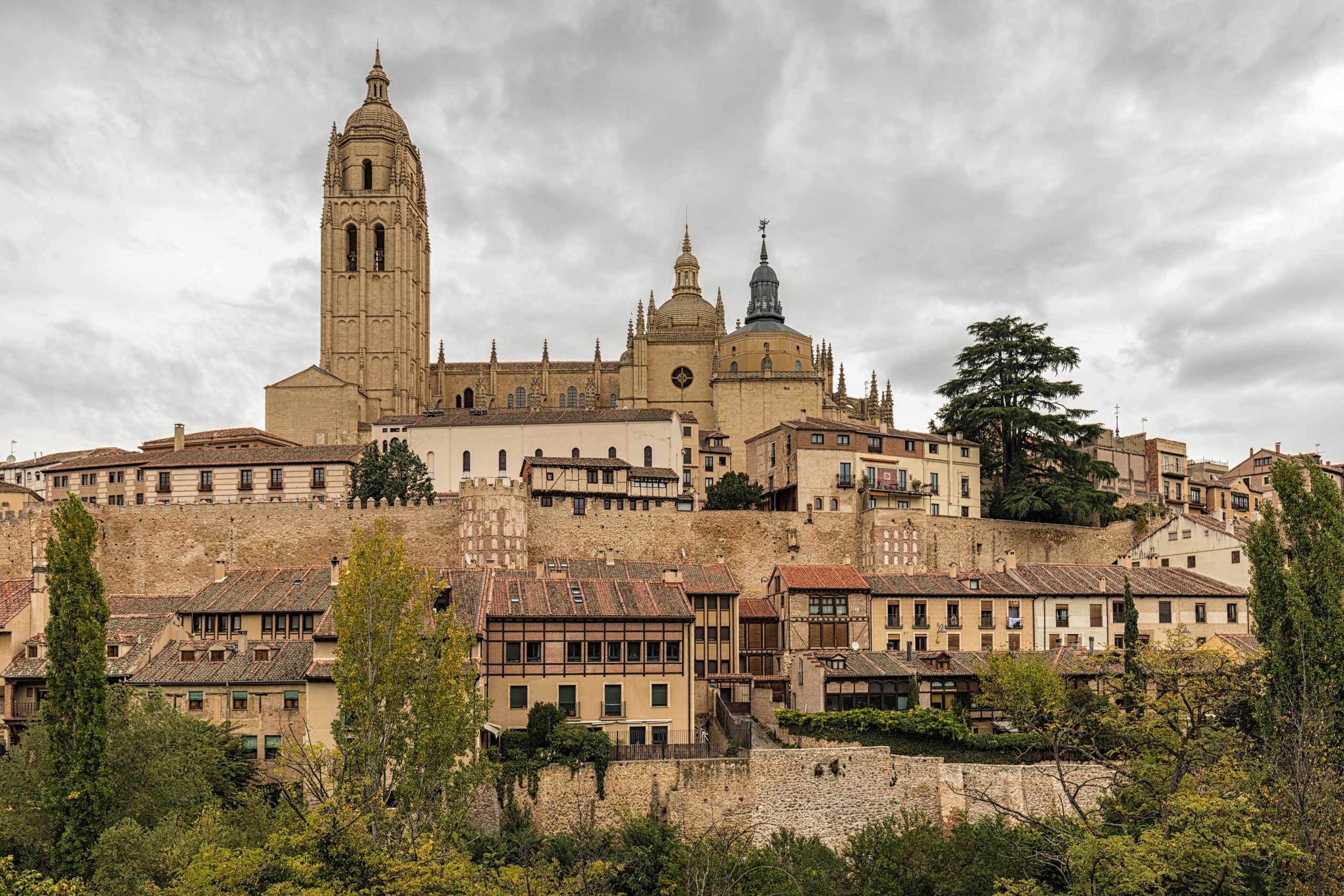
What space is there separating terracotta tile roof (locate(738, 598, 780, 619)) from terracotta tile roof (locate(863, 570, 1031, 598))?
4222mm

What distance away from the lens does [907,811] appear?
119 feet

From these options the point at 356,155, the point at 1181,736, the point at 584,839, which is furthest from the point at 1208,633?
the point at 356,155

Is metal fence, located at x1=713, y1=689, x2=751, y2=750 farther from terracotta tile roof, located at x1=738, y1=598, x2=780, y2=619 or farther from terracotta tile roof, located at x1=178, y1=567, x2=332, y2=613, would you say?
terracotta tile roof, located at x1=178, y1=567, x2=332, y2=613

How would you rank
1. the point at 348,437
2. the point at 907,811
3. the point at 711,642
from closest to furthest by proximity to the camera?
the point at 907,811 → the point at 711,642 → the point at 348,437

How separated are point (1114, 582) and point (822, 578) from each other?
41.0ft

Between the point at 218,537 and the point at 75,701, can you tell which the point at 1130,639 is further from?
the point at 218,537

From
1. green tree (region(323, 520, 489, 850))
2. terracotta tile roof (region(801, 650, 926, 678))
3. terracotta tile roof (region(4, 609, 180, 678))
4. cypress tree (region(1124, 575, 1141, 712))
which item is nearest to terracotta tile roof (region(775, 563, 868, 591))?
terracotta tile roof (region(801, 650, 926, 678))

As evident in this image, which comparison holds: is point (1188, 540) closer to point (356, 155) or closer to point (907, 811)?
point (907, 811)

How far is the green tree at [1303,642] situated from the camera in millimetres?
25594

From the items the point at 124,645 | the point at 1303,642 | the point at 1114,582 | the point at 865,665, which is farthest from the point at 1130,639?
the point at 124,645

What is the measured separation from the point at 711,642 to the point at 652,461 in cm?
2470

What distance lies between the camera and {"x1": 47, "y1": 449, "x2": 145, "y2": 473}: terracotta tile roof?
65.7 meters

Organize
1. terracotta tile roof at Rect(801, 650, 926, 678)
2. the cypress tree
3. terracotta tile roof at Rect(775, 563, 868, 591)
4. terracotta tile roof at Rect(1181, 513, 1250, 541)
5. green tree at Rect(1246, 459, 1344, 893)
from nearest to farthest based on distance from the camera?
1. green tree at Rect(1246, 459, 1344, 893)
2. the cypress tree
3. terracotta tile roof at Rect(801, 650, 926, 678)
4. terracotta tile roof at Rect(775, 563, 868, 591)
5. terracotta tile roof at Rect(1181, 513, 1250, 541)

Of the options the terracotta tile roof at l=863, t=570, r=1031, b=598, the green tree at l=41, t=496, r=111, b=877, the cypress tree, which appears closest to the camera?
the green tree at l=41, t=496, r=111, b=877
